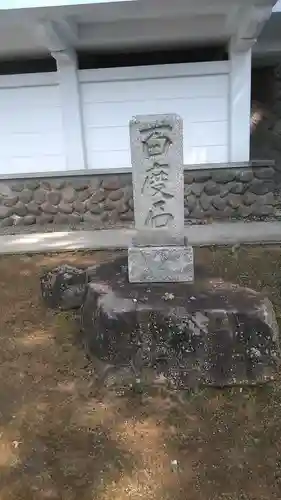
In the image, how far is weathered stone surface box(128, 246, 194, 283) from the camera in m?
3.68

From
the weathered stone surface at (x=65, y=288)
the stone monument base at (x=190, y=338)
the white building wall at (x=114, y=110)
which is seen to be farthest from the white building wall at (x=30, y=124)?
the stone monument base at (x=190, y=338)

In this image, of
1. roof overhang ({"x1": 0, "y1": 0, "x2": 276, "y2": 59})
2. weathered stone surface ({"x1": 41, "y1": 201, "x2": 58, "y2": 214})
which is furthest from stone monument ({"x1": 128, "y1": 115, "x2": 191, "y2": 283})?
weathered stone surface ({"x1": 41, "y1": 201, "x2": 58, "y2": 214})

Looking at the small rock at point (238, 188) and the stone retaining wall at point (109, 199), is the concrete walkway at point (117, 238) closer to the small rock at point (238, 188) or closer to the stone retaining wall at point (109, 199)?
the stone retaining wall at point (109, 199)

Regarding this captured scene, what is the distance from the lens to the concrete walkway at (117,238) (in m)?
5.95

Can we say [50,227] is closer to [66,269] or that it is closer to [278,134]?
[66,269]

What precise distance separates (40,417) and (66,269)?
1.74 metres

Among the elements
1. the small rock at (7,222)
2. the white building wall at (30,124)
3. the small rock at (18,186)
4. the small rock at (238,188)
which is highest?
the white building wall at (30,124)

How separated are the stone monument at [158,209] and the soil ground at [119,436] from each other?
0.92 meters

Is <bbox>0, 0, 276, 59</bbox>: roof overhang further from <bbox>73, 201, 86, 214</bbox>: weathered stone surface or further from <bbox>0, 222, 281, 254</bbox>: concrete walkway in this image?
<bbox>0, 222, 281, 254</bbox>: concrete walkway

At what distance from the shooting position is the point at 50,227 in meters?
7.01

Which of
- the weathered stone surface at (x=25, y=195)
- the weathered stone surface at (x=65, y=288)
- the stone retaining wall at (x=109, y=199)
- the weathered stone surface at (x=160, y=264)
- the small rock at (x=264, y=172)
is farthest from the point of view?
the weathered stone surface at (x=25, y=195)

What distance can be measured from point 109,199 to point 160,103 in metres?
1.62

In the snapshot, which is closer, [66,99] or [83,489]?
[83,489]

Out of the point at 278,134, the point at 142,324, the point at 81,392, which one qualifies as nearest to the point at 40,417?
the point at 81,392
